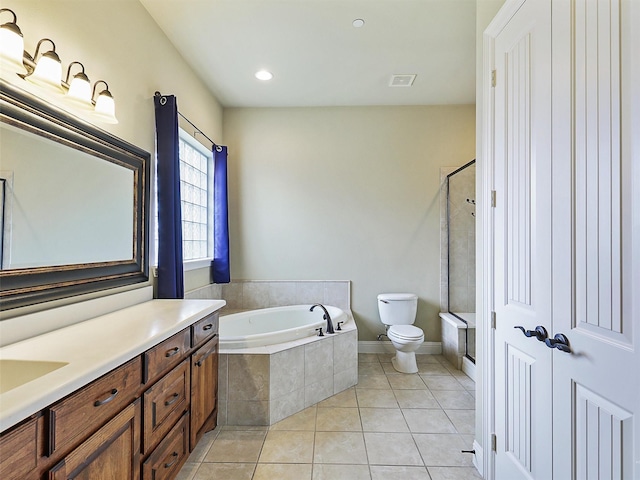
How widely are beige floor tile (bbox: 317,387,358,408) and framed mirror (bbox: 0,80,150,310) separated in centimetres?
173

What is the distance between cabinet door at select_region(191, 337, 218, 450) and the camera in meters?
1.73

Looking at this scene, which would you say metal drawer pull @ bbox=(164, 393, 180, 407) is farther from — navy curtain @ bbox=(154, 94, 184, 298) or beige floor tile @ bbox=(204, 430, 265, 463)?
navy curtain @ bbox=(154, 94, 184, 298)

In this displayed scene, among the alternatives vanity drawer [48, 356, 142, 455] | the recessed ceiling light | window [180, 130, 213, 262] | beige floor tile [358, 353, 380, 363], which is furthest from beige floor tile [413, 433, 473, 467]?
the recessed ceiling light

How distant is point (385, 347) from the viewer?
3564mm

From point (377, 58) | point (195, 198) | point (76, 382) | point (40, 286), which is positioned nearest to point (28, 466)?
point (76, 382)

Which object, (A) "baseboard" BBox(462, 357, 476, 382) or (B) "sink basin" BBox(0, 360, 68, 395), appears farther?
(A) "baseboard" BBox(462, 357, 476, 382)

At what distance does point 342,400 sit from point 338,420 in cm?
29

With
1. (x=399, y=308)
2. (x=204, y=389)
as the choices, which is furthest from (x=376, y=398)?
(x=204, y=389)

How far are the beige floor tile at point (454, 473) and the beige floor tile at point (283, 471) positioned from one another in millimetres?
702

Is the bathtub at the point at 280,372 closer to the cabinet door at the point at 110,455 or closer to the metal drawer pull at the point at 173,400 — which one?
the metal drawer pull at the point at 173,400

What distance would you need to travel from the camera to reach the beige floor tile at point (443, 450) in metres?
1.81

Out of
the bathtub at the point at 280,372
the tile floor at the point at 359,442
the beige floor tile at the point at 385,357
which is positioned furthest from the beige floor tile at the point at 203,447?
the beige floor tile at the point at 385,357

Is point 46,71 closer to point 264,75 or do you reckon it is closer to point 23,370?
point 23,370

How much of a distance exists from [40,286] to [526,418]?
85.3 inches
